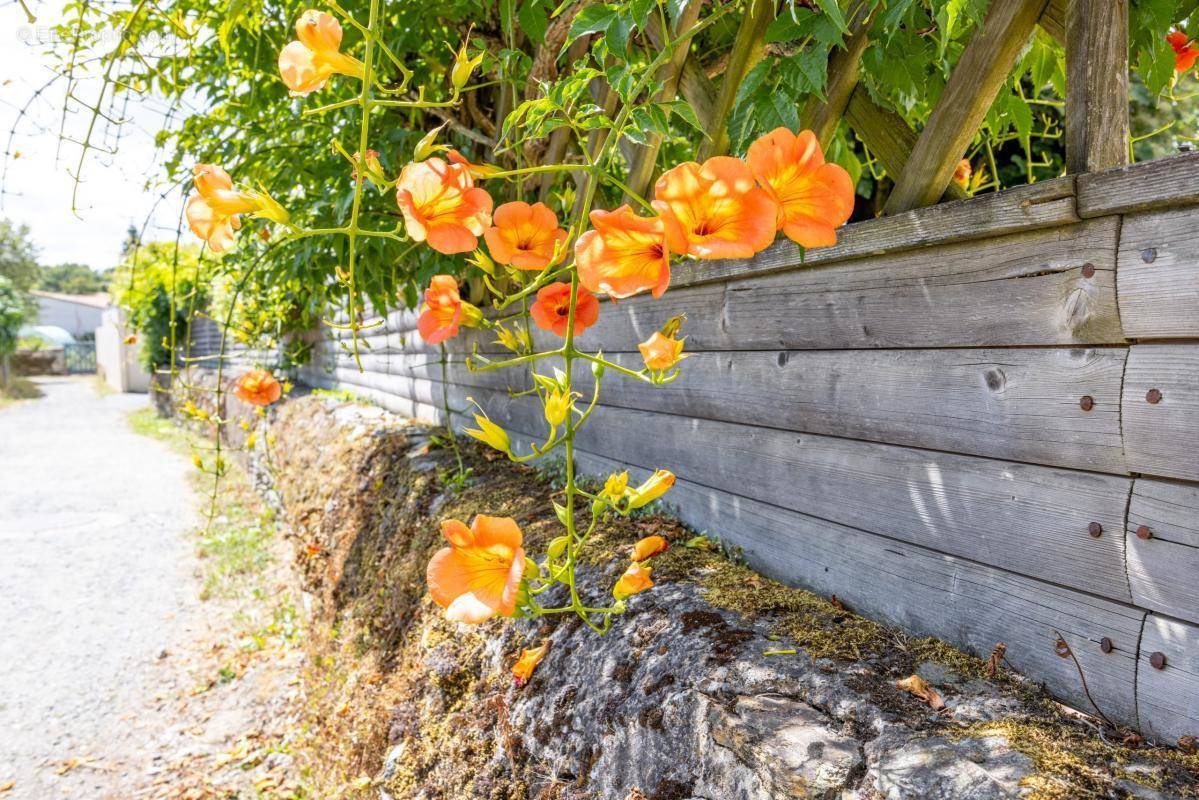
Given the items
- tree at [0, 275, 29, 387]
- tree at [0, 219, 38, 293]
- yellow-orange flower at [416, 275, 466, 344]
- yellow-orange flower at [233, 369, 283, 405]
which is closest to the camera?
yellow-orange flower at [416, 275, 466, 344]

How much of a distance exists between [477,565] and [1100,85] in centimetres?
109

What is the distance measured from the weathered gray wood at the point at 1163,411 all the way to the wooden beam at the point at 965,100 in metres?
0.44

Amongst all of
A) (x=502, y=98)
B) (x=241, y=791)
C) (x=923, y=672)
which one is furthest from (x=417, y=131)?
(x=241, y=791)

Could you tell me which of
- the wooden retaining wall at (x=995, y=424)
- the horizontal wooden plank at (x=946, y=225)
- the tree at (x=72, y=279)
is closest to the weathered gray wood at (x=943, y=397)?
the wooden retaining wall at (x=995, y=424)

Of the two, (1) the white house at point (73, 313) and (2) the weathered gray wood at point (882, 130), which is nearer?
(2) the weathered gray wood at point (882, 130)

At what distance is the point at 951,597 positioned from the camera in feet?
4.04

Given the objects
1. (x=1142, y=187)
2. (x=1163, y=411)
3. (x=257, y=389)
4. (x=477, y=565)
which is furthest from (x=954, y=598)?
(x=257, y=389)

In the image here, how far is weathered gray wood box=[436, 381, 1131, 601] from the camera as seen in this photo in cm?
103

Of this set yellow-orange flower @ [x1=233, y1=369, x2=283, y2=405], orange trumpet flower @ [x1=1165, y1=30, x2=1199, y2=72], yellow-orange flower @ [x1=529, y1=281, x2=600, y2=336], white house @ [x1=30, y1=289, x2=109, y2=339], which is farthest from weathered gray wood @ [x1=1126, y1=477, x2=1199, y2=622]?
white house @ [x1=30, y1=289, x2=109, y2=339]

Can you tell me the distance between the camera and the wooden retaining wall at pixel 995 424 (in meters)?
0.94

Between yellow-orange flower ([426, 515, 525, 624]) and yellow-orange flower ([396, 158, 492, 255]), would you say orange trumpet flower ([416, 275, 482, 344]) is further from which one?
yellow-orange flower ([426, 515, 525, 624])

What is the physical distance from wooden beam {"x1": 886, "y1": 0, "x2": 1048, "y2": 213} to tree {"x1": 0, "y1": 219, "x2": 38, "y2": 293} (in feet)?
140

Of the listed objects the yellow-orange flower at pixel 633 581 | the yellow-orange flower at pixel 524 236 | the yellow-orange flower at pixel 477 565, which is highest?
the yellow-orange flower at pixel 524 236

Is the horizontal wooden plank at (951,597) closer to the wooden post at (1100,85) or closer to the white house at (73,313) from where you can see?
the wooden post at (1100,85)
